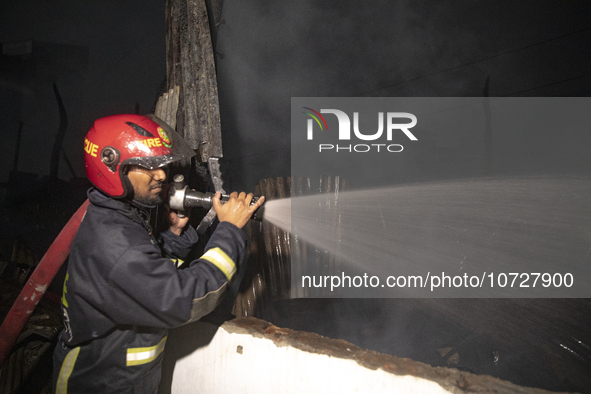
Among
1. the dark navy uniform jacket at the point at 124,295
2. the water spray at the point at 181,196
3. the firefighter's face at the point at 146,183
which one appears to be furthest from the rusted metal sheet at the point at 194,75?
the dark navy uniform jacket at the point at 124,295

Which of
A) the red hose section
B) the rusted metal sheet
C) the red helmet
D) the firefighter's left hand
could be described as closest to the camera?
the red helmet

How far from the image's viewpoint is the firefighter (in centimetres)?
138

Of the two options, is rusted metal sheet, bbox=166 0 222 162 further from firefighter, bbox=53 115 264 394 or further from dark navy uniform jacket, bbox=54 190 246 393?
dark navy uniform jacket, bbox=54 190 246 393

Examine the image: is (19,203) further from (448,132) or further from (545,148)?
(545,148)

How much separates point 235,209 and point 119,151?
0.71 metres

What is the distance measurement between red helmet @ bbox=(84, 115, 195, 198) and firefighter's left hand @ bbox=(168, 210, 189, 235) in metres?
0.62

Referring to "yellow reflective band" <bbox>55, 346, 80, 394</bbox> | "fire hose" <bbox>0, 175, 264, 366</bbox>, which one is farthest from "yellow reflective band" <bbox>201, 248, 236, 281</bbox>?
"yellow reflective band" <bbox>55, 346, 80, 394</bbox>

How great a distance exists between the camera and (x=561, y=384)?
→ 11.0ft

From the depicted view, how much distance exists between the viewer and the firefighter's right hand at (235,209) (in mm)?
1697

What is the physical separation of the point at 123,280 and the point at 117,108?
17.5 feet

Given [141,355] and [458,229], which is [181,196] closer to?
[141,355]

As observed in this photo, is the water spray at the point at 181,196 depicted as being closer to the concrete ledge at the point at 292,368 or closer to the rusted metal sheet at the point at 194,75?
the concrete ledge at the point at 292,368

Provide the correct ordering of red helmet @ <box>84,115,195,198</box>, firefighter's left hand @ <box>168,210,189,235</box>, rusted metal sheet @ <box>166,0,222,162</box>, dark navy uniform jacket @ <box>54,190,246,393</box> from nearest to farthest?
dark navy uniform jacket @ <box>54,190,246,393</box> → red helmet @ <box>84,115,195,198</box> → firefighter's left hand @ <box>168,210,189,235</box> → rusted metal sheet @ <box>166,0,222,162</box>

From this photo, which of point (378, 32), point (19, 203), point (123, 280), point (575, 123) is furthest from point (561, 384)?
point (19, 203)
